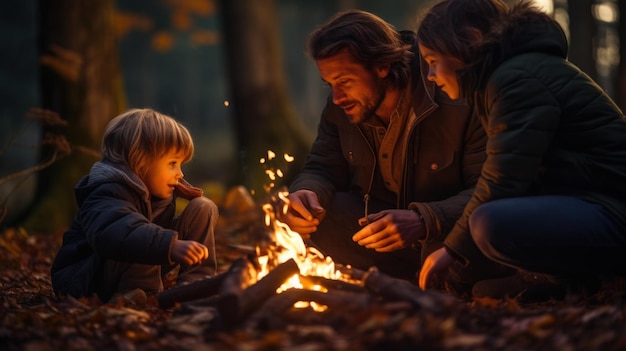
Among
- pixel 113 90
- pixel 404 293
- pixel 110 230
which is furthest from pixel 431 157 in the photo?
pixel 113 90

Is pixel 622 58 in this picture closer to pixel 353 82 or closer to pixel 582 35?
pixel 582 35

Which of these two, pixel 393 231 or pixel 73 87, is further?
pixel 73 87

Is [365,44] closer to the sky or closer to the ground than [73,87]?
closer to the sky

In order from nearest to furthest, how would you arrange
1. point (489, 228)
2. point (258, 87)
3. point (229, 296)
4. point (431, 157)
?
1. point (229, 296)
2. point (489, 228)
3. point (431, 157)
4. point (258, 87)

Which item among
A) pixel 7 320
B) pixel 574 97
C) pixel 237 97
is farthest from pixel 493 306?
pixel 237 97

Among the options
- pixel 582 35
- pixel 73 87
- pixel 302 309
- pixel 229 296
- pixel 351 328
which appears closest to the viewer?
pixel 351 328

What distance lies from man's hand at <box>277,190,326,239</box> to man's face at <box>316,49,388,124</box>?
0.69 meters

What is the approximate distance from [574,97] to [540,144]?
41cm

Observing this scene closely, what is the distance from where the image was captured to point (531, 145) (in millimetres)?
3771

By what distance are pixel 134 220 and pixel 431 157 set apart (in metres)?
2.05

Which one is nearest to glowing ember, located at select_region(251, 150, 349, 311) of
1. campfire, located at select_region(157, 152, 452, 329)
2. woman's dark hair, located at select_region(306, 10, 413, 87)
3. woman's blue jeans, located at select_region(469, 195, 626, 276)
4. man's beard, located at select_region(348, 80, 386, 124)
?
campfire, located at select_region(157, 152, 452, 329)

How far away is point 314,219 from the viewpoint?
513 centimetres

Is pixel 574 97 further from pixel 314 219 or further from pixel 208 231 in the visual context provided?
pixel 208 231

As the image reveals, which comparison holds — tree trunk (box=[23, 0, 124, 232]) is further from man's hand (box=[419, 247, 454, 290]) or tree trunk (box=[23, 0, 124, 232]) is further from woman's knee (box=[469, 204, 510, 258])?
woman's knee (box=[469, 204, 510, 258])
